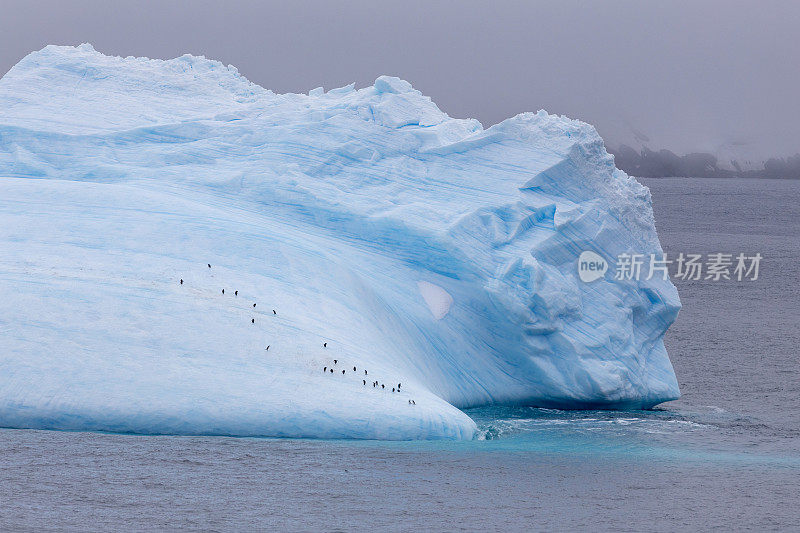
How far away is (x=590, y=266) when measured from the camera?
2303 centimetres

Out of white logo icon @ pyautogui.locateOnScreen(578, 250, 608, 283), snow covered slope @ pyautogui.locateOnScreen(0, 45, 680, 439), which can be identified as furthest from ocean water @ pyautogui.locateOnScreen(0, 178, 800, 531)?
white logo icon @ pyautogui.locateOnScreen(578, 250, 608, 283)

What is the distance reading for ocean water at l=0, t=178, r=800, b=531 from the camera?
547 inches

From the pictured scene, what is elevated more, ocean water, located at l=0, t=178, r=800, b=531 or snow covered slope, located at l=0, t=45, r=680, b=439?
snow covered slope, located at l=0, t=45, r=680, b=439

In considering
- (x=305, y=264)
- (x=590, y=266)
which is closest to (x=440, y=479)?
(x=305, y=264)

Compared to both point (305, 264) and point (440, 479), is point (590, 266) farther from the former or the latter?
point (440, 479)

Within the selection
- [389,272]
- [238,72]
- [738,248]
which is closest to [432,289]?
[389,272]

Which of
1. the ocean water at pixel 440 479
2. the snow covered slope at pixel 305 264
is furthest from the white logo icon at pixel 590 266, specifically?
the ocean water at pixel 440 479

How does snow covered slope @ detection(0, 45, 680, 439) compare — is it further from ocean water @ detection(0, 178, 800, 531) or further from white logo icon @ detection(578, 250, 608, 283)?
ocean water @ detection(0, 178, 800, 531)

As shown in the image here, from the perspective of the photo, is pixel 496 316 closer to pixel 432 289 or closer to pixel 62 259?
pixel 432 289

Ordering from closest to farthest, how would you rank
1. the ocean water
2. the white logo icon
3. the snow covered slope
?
1. the ocean water
2. the snow covered slope
3. the white logo icon

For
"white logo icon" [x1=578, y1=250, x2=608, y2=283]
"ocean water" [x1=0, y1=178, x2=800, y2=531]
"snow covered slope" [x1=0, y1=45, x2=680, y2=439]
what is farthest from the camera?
"white logo icon" [x1=578, y1=250, x2=608, y2=283]

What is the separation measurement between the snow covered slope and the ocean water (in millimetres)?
751

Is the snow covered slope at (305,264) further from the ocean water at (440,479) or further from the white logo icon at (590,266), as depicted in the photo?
the ocean water at (440,479)

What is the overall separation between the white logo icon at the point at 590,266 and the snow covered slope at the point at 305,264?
136 mm
